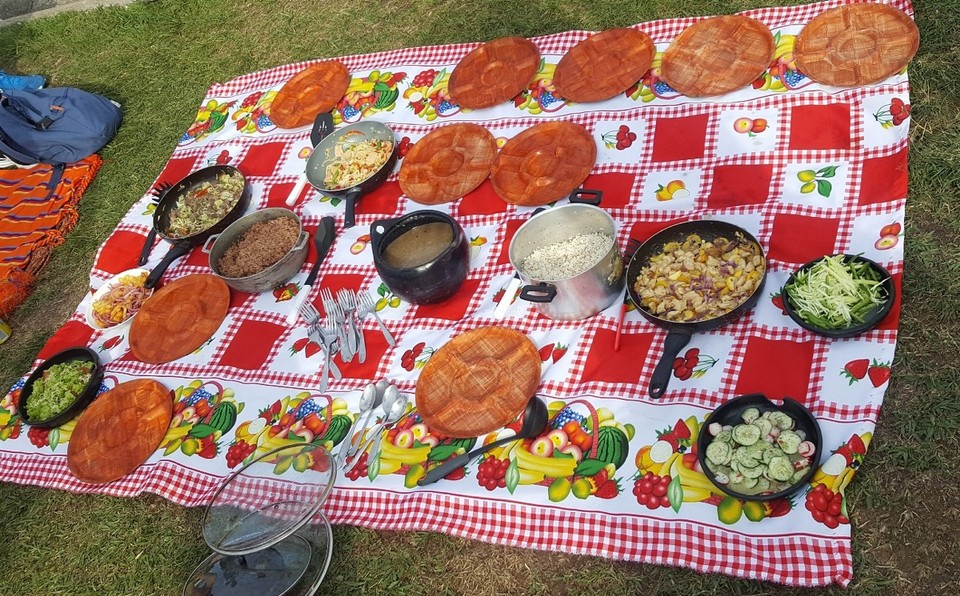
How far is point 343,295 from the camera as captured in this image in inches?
157

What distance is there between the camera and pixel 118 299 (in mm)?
4648

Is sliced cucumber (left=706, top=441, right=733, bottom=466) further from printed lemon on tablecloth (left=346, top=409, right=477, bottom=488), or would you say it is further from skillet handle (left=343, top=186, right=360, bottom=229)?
skillet handle (left=343, top=186, right=360, bottom=229)

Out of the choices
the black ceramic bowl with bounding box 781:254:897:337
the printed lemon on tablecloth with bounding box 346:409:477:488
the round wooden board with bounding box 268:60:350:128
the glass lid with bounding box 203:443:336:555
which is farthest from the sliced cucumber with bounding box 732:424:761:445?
the round wooden board with bounding box 268:60:350:128

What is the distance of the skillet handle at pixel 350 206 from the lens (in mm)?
4484

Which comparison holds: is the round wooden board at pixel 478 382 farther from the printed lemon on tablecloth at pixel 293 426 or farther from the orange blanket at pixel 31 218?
the orange blanket at pixel 31 218

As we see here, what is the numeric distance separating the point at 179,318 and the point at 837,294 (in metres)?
3.63

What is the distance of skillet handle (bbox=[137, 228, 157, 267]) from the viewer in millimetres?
4938

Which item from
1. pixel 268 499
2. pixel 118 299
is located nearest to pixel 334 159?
pixel 118 299

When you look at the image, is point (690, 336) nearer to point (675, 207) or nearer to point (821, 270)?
point (821, 270)

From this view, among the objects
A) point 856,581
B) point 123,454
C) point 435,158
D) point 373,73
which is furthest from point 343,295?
point 856,581

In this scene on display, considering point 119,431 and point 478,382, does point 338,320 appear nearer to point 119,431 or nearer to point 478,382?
point 478,382

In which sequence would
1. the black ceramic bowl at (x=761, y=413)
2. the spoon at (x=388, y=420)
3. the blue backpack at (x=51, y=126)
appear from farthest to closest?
the blue backpack at (x=51, y=126) → the spoon at (x=388, y=420) → the black ceramic bowl at (x=761, y=413)

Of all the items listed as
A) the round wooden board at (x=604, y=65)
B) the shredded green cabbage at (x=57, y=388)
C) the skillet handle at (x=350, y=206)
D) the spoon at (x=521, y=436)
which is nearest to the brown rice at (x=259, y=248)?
the skillet handle at (x=350, y=206)

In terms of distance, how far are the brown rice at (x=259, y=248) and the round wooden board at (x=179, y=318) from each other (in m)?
0.18
